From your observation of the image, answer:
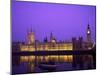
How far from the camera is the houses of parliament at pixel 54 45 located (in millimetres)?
2549

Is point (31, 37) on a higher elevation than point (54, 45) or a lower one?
higher

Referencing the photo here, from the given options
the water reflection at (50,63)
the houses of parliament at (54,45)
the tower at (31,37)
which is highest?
the tower at (31,37)

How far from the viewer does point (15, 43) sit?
2496 mm

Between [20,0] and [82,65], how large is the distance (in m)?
1.17

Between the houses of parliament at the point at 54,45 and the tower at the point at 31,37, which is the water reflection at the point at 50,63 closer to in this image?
the houses of parliament at the point at 54,45

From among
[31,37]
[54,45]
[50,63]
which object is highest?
[31,37]

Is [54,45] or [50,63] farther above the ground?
[54,45]

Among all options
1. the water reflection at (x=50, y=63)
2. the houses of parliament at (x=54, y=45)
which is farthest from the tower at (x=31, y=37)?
the water reflection at (x=50, y=63)

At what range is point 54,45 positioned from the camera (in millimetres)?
2641

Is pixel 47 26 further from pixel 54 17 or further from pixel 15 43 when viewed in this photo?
pixel 15 43

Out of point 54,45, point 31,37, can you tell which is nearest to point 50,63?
point 54,45

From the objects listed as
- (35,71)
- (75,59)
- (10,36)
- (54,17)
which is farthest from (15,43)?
(75,59)

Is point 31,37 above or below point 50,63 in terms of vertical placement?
above

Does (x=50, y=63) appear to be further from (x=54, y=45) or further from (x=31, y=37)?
(x=31, y=37)
